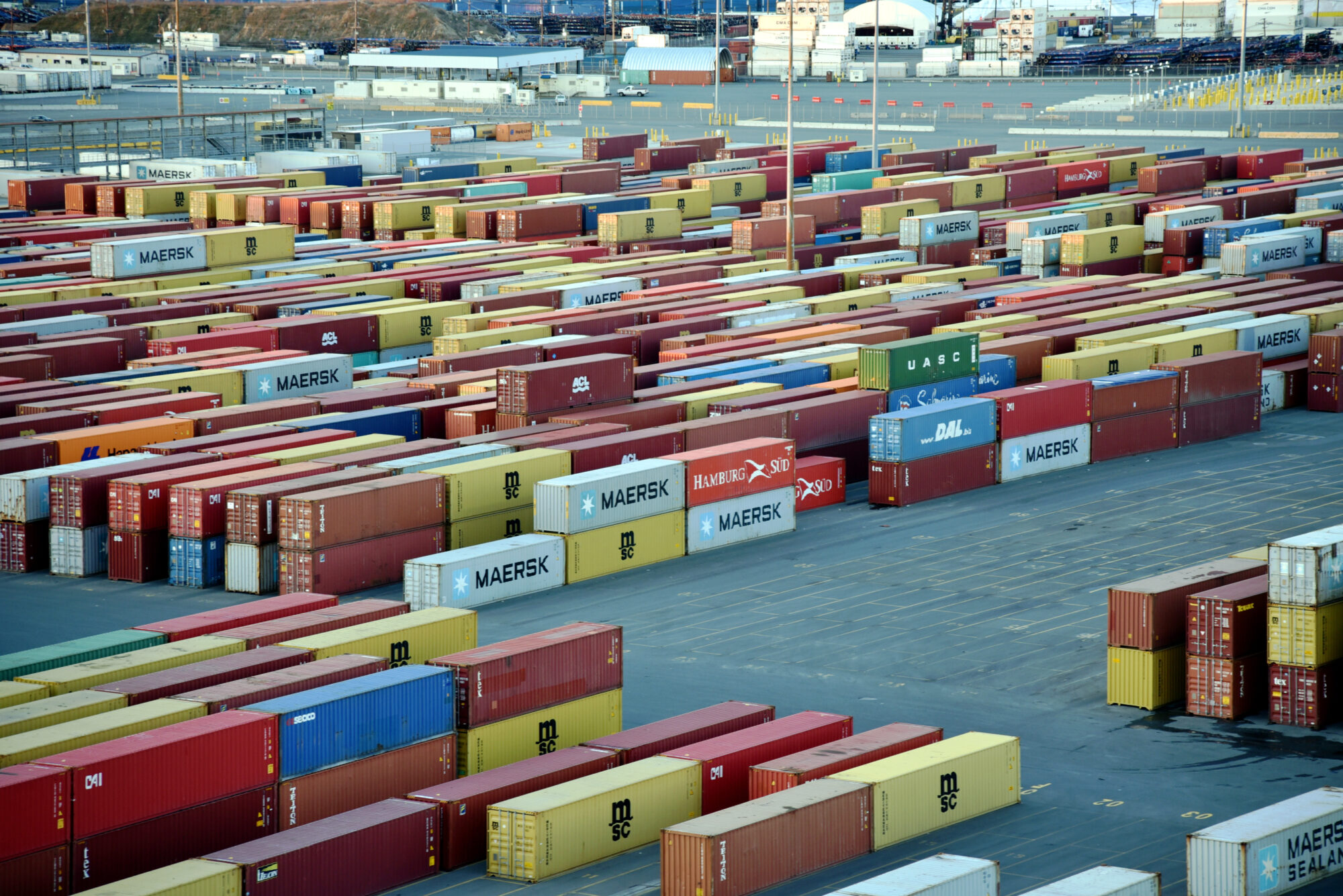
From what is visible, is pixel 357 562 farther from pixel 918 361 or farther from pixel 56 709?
pixel 918 361

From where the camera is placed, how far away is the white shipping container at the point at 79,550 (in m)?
46.2

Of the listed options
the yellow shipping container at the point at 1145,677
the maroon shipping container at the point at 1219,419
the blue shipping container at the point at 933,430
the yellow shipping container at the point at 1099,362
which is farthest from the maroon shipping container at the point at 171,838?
the maroon shipping container at the point at 1219,419

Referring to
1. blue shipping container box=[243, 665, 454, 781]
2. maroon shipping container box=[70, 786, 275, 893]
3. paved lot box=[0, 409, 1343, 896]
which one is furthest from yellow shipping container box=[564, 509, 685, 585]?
maroon shipping container box=[70, 786, 275, 893]

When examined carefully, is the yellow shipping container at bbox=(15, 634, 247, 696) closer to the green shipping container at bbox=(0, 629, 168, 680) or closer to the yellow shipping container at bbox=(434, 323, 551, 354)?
the green shipping container at bbox=(0, 629, 168, 680)

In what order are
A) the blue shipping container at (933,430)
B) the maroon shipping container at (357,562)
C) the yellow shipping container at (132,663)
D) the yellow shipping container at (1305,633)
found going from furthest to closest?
the blue shipping container at (933,430)
the maroon shipping container at (357,562)
the yellow shipping container at (1305,633)
the yellow shipping container at (132,663)

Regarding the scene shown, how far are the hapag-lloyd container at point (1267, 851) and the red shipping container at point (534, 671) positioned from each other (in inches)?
444

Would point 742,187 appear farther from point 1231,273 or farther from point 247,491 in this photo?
point 247,491

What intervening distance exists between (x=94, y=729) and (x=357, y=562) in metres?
15.5

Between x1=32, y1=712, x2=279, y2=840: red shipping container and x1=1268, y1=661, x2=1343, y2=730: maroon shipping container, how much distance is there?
751 inches

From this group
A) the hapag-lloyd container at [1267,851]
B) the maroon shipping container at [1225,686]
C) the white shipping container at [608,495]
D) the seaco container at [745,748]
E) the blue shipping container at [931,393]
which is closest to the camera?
the hapag-lloyd container at [1267,851]

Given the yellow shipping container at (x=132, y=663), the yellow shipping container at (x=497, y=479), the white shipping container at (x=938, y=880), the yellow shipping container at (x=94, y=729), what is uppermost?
the yellow shipping container at (x=497, y=479)

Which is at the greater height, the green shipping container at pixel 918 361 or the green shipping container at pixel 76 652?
the green shipping container at pixel 918 361

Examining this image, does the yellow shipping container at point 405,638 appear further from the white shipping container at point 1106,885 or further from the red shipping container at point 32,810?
the white shipping container at point 1106,885

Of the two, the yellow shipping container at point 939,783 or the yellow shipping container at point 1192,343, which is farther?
the yellow shipping container at point 1192,343
